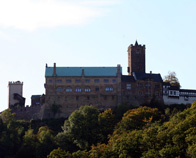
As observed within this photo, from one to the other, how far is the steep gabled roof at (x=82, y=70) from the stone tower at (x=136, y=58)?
5.97m

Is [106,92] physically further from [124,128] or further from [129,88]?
[124,128]

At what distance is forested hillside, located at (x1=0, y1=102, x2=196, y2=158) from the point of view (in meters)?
81.4

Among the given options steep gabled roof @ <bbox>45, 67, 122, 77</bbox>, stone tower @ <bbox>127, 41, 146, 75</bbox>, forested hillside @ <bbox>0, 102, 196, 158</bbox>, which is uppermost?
stone tower @ <bbox>127, 41, 146, 75</bbox>

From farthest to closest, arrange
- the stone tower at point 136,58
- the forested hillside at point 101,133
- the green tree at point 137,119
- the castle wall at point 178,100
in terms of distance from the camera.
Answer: the stone tower at point 136,58
the castle wall at point 178,100
the green tree at point 137,119
the forested hillside at point 101,133

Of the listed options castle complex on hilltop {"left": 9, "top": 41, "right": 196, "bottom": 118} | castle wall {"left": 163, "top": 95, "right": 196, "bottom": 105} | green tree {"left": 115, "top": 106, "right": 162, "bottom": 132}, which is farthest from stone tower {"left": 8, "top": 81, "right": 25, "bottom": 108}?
green tree {"left": 115, "top": 106, "right": 162, "bottom": 132}

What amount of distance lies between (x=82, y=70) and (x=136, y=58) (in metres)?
12.7

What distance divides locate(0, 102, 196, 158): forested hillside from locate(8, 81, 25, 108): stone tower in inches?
332

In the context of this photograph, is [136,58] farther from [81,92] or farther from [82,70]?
[81,92]

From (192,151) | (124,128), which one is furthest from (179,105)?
(192,151)

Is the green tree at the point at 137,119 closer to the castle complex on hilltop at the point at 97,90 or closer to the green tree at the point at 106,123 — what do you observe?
the green tree at the point at 106,123

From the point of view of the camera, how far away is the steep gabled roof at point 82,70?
118 metres

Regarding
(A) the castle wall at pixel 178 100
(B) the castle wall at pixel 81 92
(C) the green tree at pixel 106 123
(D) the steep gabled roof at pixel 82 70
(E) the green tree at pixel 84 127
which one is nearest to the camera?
(E) the green tree at pixel 84 127

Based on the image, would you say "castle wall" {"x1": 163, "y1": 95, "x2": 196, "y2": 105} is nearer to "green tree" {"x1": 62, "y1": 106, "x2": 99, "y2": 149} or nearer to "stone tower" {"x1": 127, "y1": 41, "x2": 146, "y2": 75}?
"stone tower" {"x1": 127, "y1": 41, "x2": 146, "y2": 75}

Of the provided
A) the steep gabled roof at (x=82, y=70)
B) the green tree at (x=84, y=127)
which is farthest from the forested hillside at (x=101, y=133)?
the steep gabled roof at (x=82, y=70)
